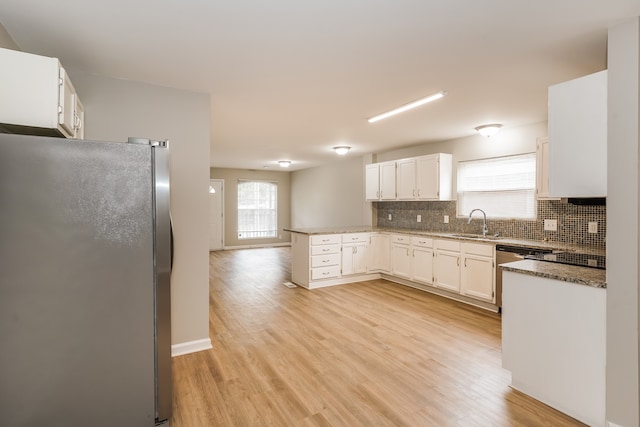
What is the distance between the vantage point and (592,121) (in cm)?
203

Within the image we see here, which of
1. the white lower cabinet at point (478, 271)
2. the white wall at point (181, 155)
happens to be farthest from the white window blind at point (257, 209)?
the white lower cabinet at point (478, 271)

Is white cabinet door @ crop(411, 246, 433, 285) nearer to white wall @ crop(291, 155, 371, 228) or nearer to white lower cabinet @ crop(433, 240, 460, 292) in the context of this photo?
white lower cabinet @ crop(433, 240, 460, 292)

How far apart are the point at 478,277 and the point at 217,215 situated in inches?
291

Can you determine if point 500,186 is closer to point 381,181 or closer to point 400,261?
point 400,261

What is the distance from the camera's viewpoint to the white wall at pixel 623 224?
1.78 m

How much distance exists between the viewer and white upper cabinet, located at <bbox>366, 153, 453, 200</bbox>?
5.05 meters

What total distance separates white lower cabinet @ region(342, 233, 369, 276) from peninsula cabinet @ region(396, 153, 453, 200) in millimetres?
1036

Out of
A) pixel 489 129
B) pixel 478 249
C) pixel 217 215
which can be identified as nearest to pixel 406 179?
pixel 489 129

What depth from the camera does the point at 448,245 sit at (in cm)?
457

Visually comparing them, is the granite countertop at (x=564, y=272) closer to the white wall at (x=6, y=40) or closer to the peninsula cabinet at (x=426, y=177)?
the peninsula cabinet at (x=426, y=177)

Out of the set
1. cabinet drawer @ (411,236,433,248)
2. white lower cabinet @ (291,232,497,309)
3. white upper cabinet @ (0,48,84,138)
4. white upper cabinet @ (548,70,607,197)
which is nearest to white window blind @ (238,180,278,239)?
white lower cabinet @ (291,232,497,309)

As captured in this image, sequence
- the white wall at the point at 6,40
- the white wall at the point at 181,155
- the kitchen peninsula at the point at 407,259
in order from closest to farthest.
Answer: the white wall at the point at 6,40, the white wall at the point at 181,155, the kitchen peninsula at the point at 407,259

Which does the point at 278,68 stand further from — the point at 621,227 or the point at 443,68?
the point at 621,227

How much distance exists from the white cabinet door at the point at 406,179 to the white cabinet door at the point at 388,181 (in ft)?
0.30
